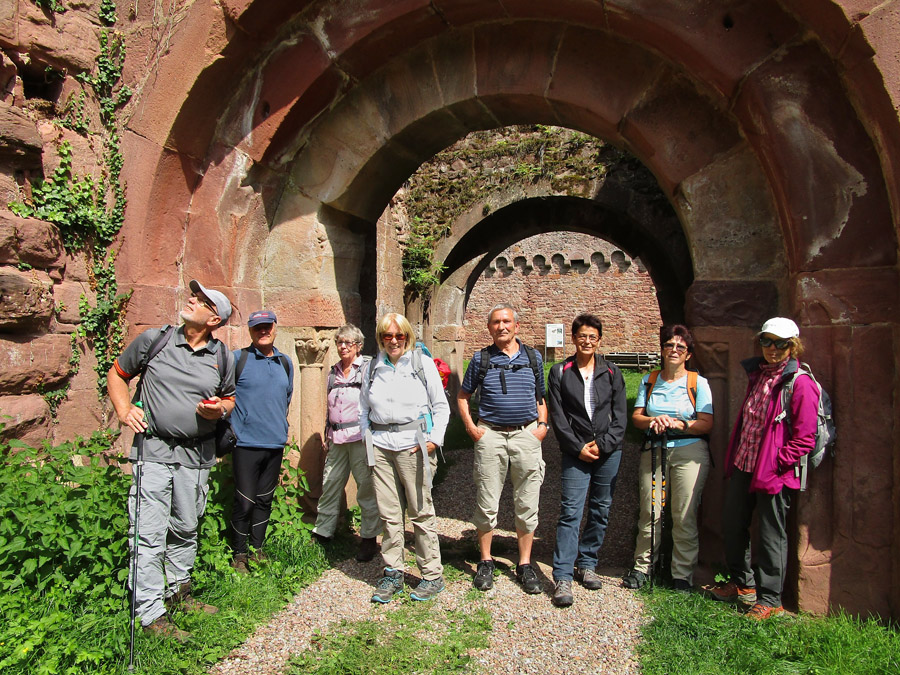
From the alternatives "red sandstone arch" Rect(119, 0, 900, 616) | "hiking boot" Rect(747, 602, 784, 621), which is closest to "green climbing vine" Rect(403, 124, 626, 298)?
"red sandstone arch" Rect(119, 0, 900, 616)

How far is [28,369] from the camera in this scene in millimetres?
3268

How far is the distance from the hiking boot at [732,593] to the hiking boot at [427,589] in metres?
1.46

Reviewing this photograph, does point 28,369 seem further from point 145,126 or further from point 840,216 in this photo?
point 840,216

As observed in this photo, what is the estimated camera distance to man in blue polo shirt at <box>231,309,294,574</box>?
354cm

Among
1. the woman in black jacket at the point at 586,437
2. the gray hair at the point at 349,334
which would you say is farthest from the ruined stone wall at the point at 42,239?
the woman in black jacket at the point at 586,437

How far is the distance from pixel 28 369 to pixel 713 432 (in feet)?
12.5

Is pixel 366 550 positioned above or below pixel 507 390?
below

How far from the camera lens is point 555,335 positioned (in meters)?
21.7

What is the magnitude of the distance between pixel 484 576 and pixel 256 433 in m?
1.58

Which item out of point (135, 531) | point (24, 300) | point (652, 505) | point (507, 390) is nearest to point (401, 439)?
point (507, 390)

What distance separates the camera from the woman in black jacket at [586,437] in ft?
11.2

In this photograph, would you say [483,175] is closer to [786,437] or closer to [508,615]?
[786,437]

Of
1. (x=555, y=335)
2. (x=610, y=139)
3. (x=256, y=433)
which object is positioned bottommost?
(x=256, y=433)

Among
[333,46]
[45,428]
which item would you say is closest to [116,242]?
[45,428]
